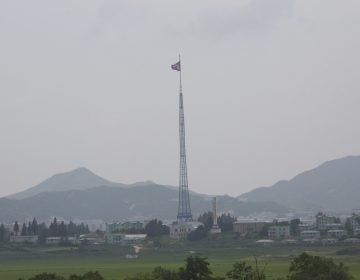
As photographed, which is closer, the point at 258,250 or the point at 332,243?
the point at 258,250

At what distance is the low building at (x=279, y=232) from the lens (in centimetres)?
8706

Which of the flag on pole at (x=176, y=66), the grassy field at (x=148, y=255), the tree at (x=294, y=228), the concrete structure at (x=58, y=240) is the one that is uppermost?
the flag on pole at (x=176, y=66)

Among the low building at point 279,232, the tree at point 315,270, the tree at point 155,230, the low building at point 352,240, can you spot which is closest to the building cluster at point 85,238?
the tree at point 155,230

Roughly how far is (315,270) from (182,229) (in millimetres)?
64689

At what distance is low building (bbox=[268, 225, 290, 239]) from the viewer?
8706 centimetres

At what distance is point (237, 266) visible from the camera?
93.6 feet

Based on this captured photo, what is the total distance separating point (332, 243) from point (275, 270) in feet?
106

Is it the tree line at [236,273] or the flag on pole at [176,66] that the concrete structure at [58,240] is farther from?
the tree line at [236,273]

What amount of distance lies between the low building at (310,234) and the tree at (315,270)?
181 feet

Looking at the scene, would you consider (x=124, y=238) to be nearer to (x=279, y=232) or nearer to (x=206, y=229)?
(x=206, y=229)

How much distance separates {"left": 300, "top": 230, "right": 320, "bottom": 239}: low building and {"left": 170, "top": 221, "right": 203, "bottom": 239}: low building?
1328cm

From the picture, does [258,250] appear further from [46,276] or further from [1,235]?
[46,276]

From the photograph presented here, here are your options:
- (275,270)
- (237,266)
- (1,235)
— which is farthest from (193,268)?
(1,235)

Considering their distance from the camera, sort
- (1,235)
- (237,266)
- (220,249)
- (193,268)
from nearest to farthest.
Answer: (193,268) < (237,266) < (220,249) < (1,235)
